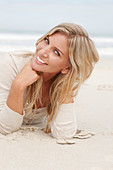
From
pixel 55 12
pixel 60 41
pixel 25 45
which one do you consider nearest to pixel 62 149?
pixel 60 41

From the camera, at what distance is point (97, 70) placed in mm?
6535

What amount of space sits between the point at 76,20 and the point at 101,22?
2.74 meters

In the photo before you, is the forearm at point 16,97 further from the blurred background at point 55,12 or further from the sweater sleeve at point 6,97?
the blurred background at point 55,12

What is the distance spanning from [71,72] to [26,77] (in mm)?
374

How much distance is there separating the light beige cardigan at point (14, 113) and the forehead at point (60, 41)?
14.6 inches

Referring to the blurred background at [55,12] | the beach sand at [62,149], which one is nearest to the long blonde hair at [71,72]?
the beach sand at [62,149]

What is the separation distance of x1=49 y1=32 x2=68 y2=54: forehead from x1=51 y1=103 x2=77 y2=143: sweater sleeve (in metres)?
0.54

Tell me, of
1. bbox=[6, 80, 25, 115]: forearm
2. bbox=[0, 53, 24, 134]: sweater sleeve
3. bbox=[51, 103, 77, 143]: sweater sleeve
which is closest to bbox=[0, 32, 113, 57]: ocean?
bbox=[51, 103, 77, 143]: sweater sleeve

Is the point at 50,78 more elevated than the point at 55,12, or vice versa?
the point at 50,78

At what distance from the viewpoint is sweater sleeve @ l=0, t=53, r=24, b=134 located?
6.94 ft

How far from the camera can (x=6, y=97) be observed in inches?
88.0

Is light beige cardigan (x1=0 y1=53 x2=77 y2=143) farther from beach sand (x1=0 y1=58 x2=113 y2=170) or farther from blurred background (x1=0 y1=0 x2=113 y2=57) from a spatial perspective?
blurred background (x1=0 y1=0 x2=113 y2=57)

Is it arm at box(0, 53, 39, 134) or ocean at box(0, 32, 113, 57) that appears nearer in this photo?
arm at box(0, 53, 39, 134)

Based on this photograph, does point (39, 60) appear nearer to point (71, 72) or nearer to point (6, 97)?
point (71, 72)
